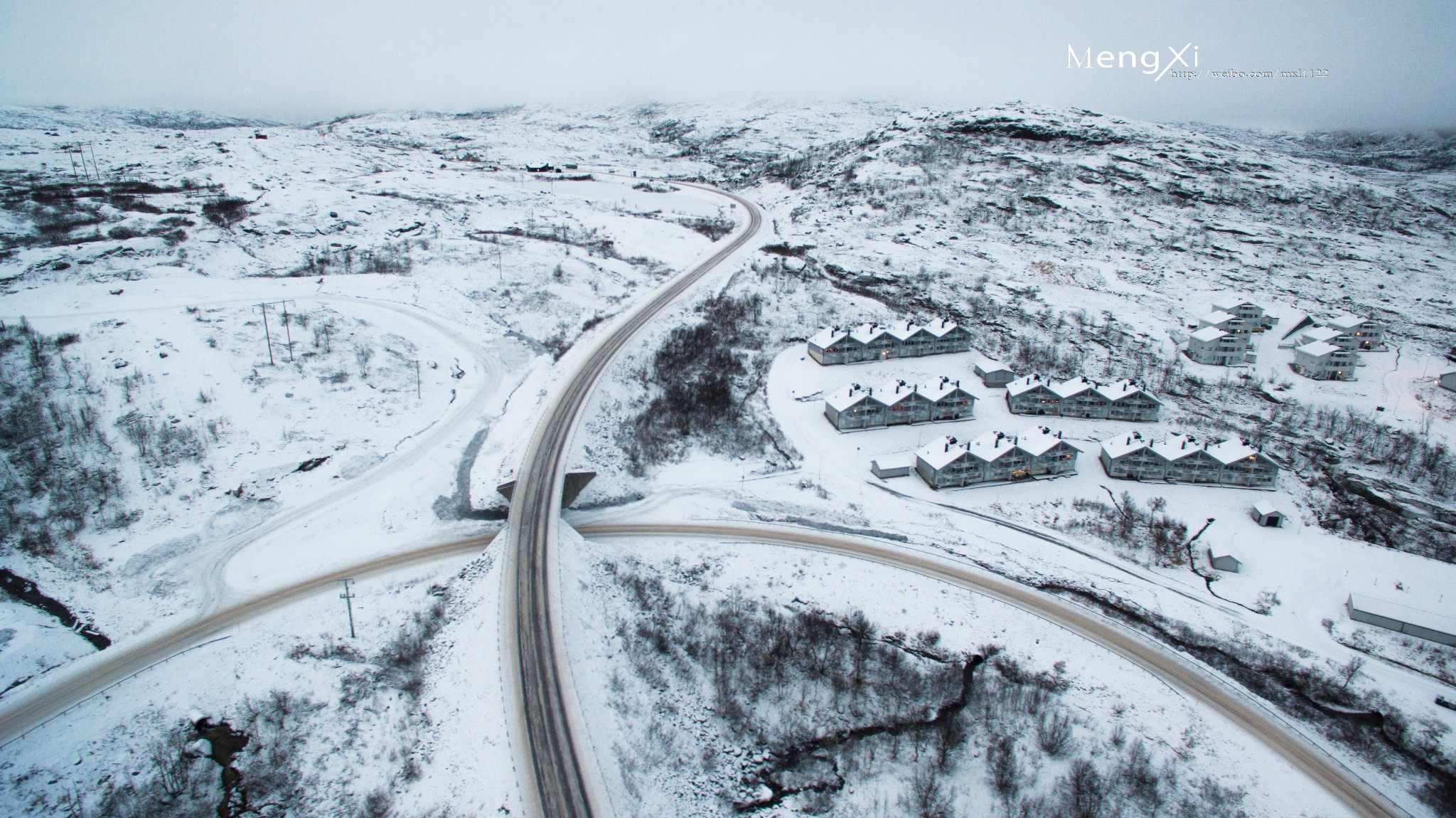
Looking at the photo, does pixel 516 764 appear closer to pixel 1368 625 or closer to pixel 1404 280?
pixel 1368 625

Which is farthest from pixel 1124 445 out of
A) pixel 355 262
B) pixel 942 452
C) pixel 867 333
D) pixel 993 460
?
pixel 355 262

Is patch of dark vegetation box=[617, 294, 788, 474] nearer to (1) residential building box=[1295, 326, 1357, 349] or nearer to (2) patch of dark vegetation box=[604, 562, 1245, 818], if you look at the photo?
(2) patch of dark vegetation box=[604, 562, 1245, 818]

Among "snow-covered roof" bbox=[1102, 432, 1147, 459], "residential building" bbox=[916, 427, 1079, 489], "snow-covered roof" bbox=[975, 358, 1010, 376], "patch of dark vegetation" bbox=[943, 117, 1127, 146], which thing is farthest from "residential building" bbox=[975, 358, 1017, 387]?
"patch of dark vegetation" bbox=[943, 117, 1127, 146]

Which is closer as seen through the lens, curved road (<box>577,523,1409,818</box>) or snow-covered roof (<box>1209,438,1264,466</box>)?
curved road (<box>577,523,1409,818</box>)

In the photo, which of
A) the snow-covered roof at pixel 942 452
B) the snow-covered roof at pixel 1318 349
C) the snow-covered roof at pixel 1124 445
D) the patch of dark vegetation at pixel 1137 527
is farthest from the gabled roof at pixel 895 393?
the snow-covered roof at pixel 1318 349

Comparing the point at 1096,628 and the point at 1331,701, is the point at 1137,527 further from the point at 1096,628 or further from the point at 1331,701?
the point at 1331,701

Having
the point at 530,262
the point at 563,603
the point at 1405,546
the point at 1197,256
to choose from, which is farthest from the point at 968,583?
the point at 1197,256
